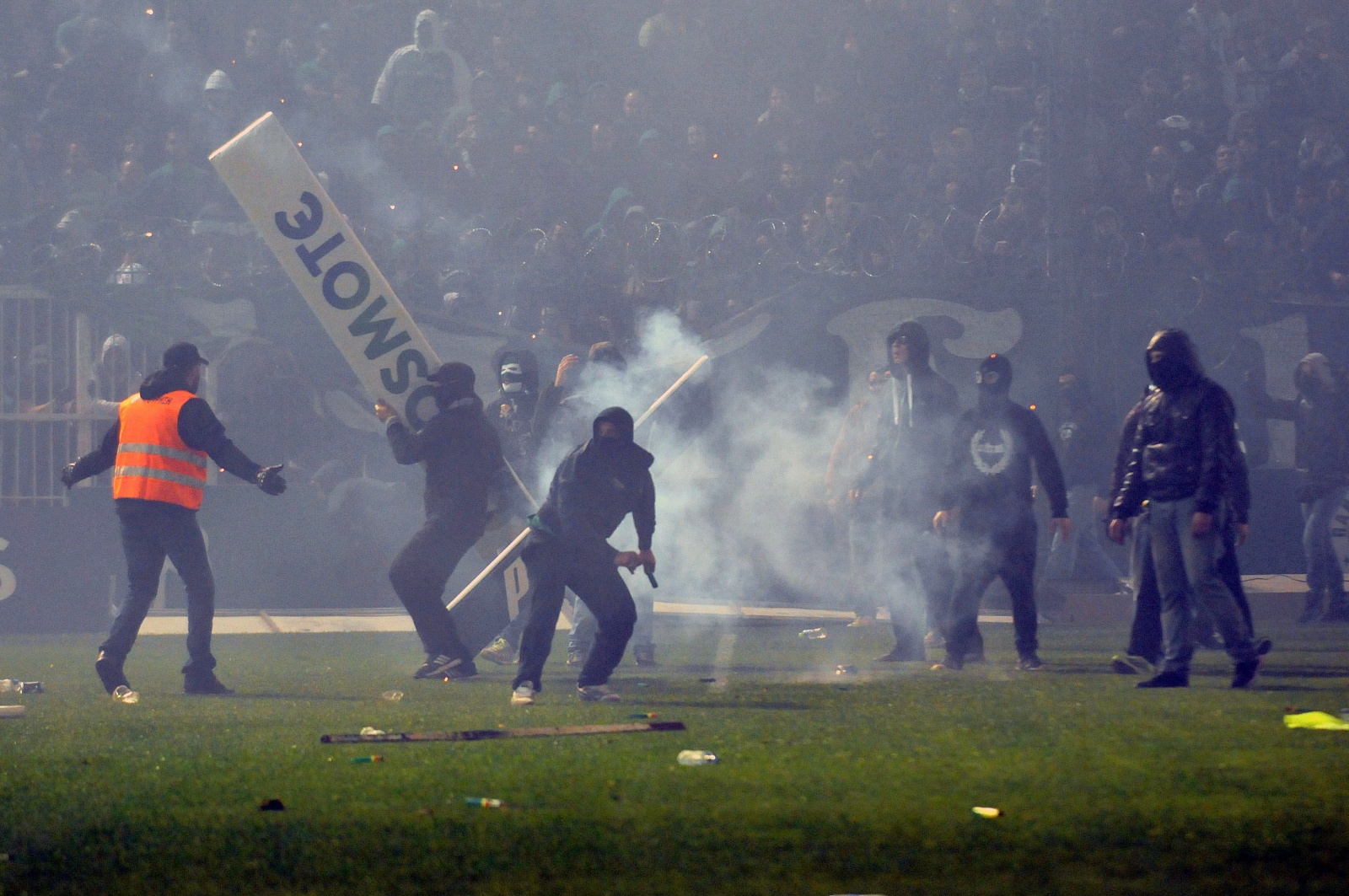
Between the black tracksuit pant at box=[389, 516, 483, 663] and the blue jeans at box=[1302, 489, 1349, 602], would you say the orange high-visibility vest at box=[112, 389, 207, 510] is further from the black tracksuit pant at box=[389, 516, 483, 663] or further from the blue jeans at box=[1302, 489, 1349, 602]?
the blue jeans at box=[1302, 489, 1349, 602]

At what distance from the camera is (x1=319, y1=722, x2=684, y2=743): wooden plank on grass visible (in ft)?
20.1

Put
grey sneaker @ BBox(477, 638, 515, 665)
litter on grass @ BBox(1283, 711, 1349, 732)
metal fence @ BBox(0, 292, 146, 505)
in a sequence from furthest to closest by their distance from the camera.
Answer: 1. metal fence @ BBox(0, 292, 146, 505)
2. grey sneaker @ BBox(477, 638, 515, 665)
3. litter on grass @ BBox(1283, 711, 1349, 732)

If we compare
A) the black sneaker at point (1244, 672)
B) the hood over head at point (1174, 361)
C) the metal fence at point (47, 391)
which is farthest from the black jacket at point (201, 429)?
the metal fence at point (47, 391)

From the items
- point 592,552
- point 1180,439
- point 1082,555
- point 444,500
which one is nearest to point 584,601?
point 592,552

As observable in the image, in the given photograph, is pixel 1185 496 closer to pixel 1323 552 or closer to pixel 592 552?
pixel 592 552

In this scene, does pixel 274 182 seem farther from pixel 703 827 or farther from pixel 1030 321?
pixel 1030 321

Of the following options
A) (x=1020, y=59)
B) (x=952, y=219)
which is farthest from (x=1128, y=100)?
(x=952, y=219)

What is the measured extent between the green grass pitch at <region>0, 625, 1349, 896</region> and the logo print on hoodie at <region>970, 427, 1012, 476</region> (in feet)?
4.97

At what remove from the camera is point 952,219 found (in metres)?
14.3

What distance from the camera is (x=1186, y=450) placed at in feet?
24.7

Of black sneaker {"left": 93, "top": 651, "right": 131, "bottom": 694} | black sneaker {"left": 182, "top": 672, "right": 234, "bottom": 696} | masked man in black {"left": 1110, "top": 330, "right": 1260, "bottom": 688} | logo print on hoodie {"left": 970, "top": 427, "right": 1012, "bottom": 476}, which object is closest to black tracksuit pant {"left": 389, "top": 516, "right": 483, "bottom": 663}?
black sneaker {"left": 182, "top": 672, "right": 234, "bottom": 696}

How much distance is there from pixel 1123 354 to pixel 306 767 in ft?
34.4

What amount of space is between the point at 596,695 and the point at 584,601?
47 centimetres

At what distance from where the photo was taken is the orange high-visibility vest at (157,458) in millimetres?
8531
